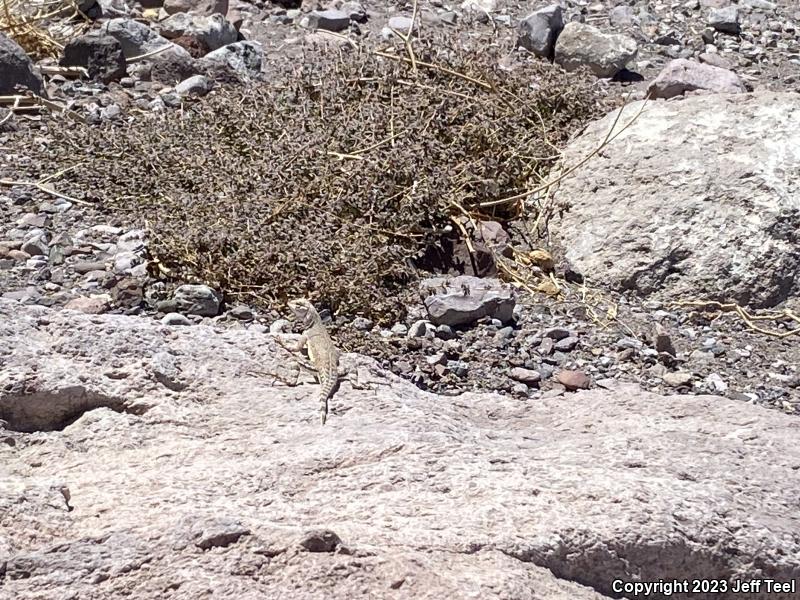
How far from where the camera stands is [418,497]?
2602mm

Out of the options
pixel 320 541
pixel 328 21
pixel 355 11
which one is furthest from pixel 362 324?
pixel 355 11

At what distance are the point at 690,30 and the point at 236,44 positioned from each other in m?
3.53

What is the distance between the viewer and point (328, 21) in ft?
25.9

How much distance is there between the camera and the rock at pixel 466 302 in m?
4.53

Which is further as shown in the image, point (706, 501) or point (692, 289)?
point (692, 289)

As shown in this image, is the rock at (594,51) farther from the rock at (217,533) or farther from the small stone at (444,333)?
the rock at (217,533)

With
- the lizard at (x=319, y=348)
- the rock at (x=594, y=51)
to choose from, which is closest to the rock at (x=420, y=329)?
the lizard at (x=319, y=348)

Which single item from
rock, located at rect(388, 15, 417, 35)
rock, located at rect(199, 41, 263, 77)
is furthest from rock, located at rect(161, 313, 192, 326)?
rock, located at rect(388, 15, 417, 35)

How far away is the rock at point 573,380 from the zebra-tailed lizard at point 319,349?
3.19ft

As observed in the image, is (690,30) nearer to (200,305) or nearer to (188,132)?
(188,132)

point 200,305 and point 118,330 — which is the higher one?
point 118,330

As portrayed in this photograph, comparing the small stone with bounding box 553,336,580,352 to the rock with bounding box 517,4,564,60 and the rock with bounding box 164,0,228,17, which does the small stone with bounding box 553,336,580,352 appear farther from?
the rock with bounding box 164,0,228,17

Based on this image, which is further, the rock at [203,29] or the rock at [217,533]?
the rock at [203,29]

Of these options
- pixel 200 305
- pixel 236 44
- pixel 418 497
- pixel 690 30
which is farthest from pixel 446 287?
pixel 690 30
